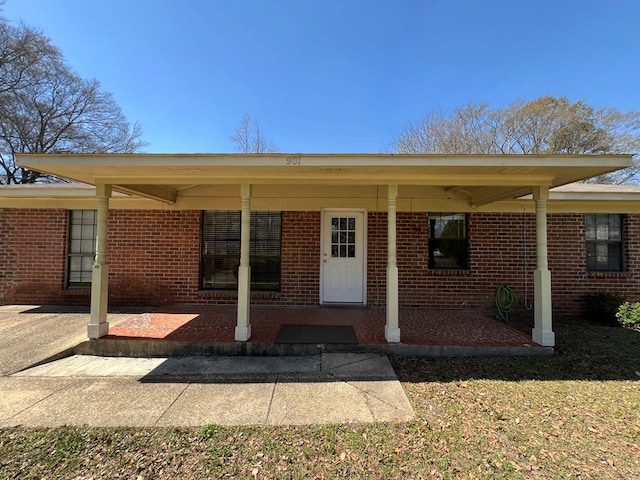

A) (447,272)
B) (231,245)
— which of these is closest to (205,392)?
(231,245)

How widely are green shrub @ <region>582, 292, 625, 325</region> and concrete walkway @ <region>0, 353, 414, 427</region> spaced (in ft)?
16.8

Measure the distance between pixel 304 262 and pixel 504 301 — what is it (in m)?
4.25

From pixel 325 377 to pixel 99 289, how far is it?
359cm

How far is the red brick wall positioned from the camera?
6.73 meters

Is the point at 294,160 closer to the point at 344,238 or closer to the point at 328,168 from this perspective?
the point at 328,168

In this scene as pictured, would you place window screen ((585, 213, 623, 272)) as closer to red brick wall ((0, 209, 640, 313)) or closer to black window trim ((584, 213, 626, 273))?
black window trim ((584, 213, 626, 273))

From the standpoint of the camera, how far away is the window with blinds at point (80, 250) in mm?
6969

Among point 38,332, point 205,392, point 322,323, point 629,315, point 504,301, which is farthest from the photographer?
point 504,301

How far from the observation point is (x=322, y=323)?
5.47 metres

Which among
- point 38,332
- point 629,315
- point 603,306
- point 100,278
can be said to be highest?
point 100,278

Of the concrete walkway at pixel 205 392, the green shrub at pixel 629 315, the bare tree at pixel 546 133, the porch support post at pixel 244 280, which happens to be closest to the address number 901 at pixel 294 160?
→ the porch support post at pixel 244 280

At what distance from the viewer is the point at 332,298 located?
680 cm

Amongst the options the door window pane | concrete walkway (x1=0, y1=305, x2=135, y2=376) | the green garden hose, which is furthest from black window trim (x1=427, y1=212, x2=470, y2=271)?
concrete walkway (x1=0, y1=305, x2=135, y2=376)

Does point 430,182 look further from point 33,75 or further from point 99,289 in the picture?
point 33,75
